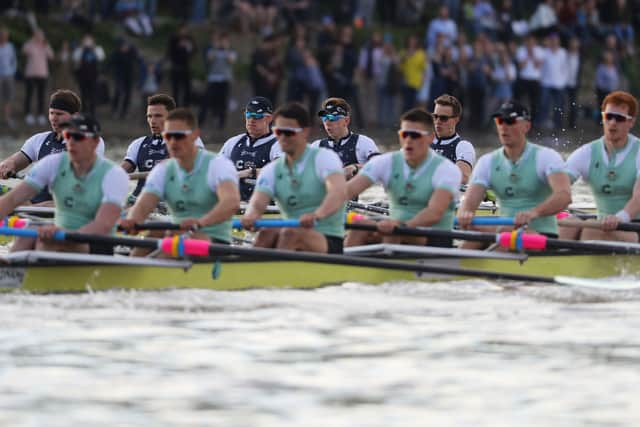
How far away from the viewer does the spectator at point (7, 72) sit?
1204 inches

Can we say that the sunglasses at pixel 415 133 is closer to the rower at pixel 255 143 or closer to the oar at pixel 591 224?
the oar at pixel 591 224

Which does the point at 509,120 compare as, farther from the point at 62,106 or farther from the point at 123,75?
the point at 123,75

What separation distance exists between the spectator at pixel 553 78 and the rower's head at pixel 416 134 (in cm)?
1950

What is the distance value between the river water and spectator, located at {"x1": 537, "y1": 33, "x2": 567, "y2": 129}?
1905cm

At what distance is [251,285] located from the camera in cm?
1384

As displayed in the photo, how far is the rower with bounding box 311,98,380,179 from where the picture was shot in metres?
17.6

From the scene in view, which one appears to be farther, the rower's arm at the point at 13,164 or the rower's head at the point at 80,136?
the rower's arm at the point at 13,164

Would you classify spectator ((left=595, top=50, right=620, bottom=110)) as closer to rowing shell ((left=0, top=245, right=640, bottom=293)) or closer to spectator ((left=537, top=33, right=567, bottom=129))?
spectator ((left=537, top=33, right=567, bottom=129))

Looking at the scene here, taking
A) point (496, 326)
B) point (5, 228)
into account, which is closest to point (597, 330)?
point (496, 326)

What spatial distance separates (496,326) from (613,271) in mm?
2428

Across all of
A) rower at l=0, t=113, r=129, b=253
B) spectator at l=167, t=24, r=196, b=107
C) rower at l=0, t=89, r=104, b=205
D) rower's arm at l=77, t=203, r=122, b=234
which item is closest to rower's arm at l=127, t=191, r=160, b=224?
rower at l=0, t=113, r=129, b=253

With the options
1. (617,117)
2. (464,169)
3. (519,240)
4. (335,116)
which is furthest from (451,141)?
(519,240)

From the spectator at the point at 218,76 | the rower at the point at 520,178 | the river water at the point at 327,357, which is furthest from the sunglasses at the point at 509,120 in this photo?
the spectator at the point at 218,76

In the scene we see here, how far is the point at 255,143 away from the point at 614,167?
14.0 ft
